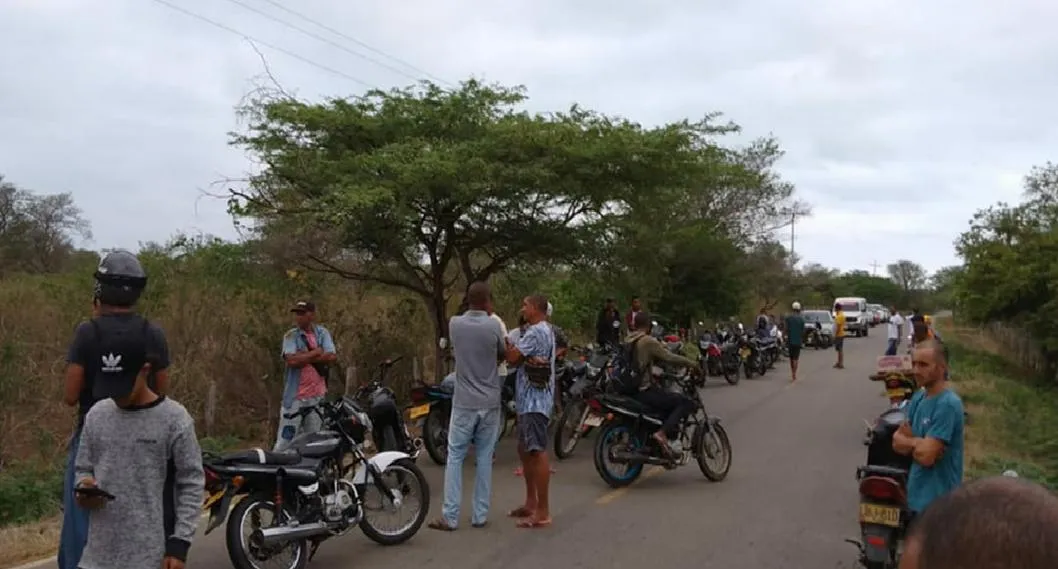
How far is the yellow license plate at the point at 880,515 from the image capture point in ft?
18.1

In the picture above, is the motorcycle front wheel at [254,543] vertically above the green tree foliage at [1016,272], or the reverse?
the green tree foliage at [1016,272]

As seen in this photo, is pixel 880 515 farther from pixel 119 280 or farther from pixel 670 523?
pixel 119 280

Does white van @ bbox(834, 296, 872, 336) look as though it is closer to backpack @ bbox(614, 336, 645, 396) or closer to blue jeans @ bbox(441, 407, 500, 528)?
backpack @ bbox(614, 336, 645, 396)

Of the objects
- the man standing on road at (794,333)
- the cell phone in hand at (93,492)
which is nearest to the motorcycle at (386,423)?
the cell phone in hand at (93,492)

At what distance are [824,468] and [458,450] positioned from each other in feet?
16.6

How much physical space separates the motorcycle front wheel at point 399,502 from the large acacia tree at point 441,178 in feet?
15.7

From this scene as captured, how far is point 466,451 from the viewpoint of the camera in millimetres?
7586

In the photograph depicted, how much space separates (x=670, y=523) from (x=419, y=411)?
→ 124 inches

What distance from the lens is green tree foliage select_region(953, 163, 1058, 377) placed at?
28.7 metres

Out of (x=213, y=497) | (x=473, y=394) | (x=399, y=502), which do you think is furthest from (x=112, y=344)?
(x=473, y=394)

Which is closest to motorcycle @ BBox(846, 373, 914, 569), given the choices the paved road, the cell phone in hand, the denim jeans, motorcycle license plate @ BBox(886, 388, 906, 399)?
the paved road

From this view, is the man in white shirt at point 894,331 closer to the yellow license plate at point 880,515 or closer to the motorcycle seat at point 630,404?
the motorcycle seat at point 630,404

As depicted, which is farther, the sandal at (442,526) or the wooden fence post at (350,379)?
the wooden fence post at (350,379)

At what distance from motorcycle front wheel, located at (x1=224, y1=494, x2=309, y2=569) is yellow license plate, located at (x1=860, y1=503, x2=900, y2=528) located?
359 cm
